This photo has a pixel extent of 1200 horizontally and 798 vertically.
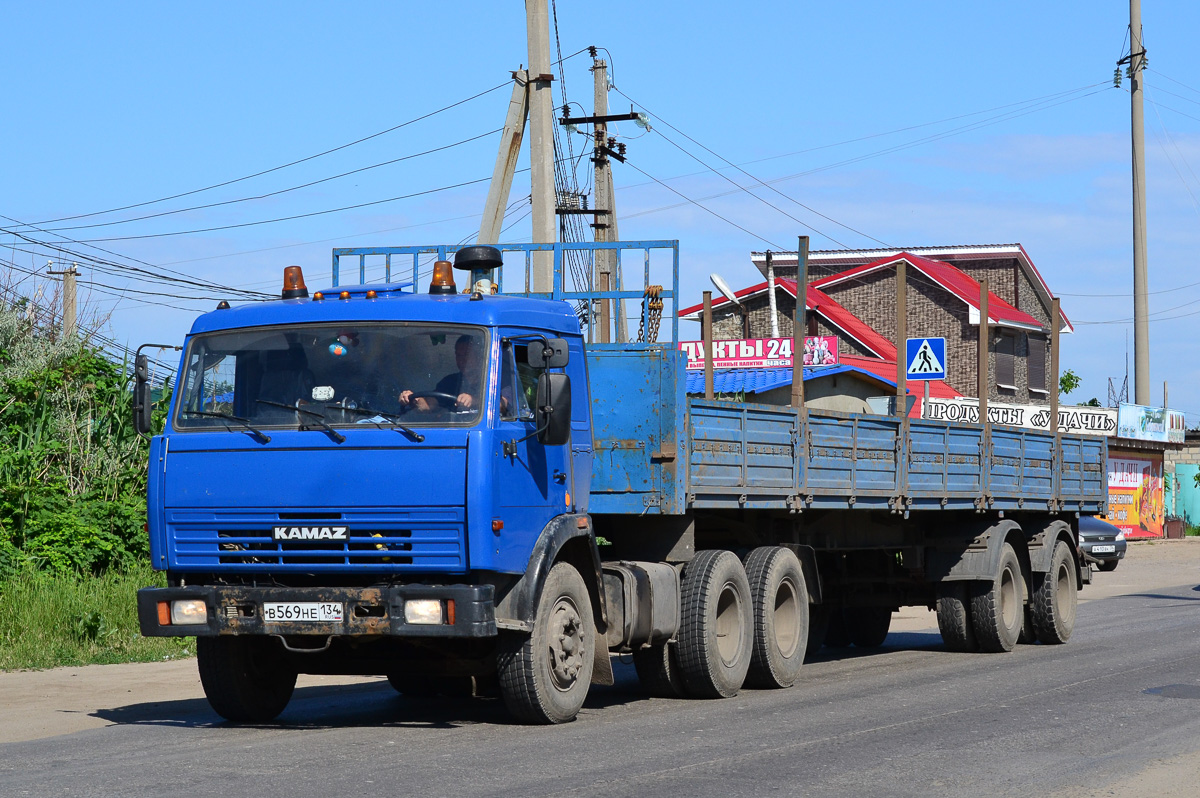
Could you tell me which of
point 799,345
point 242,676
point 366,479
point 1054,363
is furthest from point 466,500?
point 1054,363

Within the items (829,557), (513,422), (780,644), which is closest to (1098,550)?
(829,557)

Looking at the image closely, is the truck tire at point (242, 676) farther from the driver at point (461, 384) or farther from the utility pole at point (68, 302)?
the utility pole at point (68, 302)

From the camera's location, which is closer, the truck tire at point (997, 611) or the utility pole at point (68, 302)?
the truck tire at point (997, 611)

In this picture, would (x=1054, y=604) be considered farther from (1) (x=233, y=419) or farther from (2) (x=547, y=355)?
(1) (x=233, y=419)

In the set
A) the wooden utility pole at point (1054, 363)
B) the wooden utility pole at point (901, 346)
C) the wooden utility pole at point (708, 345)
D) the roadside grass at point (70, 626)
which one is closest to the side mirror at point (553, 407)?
the wooden utility pole at point (708, 345)

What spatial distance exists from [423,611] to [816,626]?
7.73 metres

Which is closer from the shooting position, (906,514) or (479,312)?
(479,312)

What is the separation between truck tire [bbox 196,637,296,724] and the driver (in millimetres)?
1962

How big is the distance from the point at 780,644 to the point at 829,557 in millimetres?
2618

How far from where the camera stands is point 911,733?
8625 millimetres

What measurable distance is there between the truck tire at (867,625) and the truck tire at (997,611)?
135 cm

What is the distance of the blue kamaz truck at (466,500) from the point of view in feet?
26.2

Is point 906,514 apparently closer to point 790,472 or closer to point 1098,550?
point 790,472

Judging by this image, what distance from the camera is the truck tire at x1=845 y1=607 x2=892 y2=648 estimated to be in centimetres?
1623
